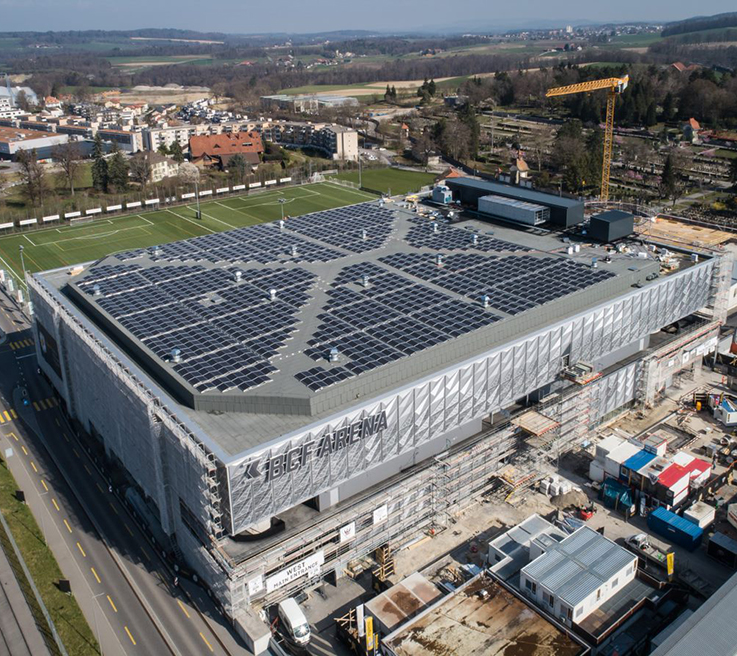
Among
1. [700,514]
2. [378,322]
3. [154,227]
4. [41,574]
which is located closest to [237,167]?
[154,227]

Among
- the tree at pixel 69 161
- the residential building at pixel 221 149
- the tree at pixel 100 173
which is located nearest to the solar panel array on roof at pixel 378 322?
the tree at pixel 100 173

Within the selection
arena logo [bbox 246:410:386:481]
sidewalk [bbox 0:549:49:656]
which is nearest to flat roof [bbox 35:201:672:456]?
arena logo [bbox 246:410:386:481]

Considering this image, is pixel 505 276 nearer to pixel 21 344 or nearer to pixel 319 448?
pixel 319 448

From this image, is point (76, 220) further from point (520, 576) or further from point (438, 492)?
point (520, 576)

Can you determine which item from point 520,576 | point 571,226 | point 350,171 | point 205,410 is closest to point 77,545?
point 205,410

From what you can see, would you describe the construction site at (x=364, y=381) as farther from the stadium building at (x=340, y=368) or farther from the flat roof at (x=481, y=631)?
the flat roof at (x=481, y=631)

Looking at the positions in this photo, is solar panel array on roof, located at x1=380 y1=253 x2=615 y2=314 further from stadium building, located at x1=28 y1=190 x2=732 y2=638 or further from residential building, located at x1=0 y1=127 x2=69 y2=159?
residential building, located at x1=0 y1=127 x2=69 y2=159
